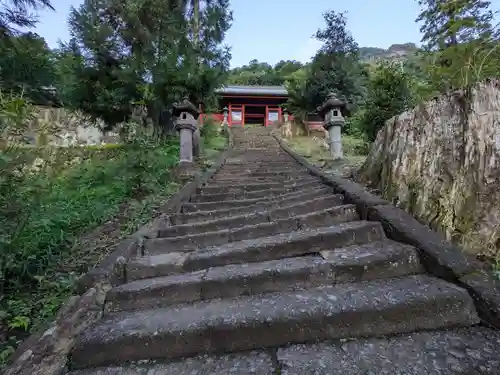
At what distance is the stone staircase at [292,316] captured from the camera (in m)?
1.29

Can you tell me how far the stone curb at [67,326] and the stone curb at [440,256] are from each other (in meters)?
2.05

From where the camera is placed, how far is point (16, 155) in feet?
6.50

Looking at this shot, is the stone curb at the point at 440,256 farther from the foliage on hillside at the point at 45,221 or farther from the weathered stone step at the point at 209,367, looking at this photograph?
the foliage on hillside at the point at 45,221

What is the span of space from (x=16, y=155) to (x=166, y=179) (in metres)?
3.29

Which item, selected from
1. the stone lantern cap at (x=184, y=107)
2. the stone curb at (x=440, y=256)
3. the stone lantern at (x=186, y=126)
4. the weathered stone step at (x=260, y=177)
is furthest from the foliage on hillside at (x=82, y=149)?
the stone curb at (x=440, y=256)

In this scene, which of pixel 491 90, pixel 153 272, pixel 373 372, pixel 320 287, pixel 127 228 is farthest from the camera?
pixel 127 228

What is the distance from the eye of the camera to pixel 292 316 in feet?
4.83

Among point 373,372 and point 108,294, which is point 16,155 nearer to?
point 108,294

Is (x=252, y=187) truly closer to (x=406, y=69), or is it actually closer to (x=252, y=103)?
(x=406, y=69)

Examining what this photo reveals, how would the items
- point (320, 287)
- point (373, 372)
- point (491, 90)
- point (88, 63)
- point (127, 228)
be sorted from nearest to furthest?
point (373, 372), point (320, 287), point (491, 90), point (127, 228), point (88, 63)

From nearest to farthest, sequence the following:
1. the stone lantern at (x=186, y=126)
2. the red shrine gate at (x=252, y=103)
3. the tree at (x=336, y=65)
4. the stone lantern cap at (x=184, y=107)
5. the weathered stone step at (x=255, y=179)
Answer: the weathered stone step at (x=255, y=179) < the stone lantern at (x=186, y=126) < the stone lantern cap at (x=184, y=107) < the tree at (x=336, y=65) < the red shrine gate at (x=252, y=103)

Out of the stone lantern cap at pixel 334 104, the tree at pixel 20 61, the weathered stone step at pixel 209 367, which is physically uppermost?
the tree at pixel 20 61

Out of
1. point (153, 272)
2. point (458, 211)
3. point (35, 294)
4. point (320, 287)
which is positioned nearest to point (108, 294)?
point (153, 272)

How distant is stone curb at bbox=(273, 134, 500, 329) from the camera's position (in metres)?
1.41
